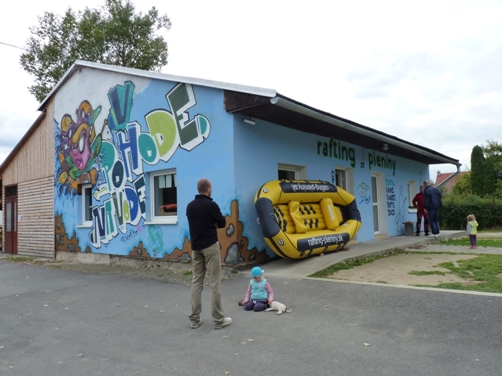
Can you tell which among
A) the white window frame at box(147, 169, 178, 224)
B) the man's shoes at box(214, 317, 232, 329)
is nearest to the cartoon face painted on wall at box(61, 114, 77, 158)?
the white window frame at box(147, 169, 178, 224)

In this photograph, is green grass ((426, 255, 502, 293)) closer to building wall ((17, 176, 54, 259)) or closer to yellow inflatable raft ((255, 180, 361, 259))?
yellow inflatable raft ((255, 180, 361, 259))

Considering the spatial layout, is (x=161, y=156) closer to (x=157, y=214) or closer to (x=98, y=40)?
(x=157, y=214)

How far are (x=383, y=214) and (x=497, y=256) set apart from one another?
16.4 ft

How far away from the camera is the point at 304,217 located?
9.24 meters

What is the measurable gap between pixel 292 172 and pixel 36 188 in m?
9.49

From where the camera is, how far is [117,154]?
10.9m

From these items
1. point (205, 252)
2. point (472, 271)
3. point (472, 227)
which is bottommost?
point (472, 271)

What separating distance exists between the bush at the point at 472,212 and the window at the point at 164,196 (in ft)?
58.7

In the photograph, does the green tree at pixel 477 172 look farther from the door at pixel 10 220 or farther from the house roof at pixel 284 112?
the door at pixel 10 220

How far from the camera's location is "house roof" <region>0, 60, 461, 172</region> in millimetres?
7727

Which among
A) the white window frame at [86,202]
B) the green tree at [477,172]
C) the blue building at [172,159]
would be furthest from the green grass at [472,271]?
the green tree at [477,172]

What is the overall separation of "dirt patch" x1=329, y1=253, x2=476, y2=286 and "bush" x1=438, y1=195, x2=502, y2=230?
14147 mm

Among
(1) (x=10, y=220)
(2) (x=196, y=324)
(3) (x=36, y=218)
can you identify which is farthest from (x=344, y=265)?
(1) (x=10, y=220)

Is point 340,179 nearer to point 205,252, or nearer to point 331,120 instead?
point 331,120
